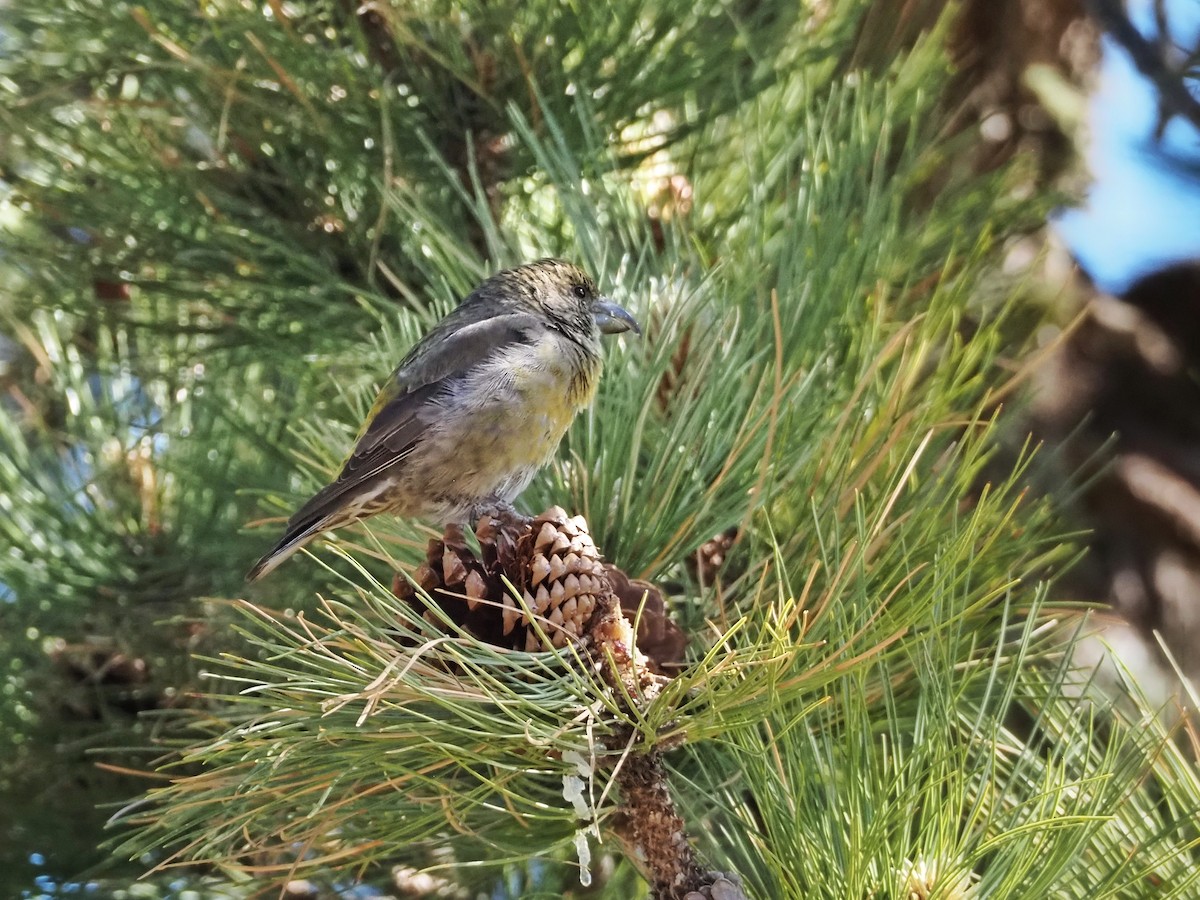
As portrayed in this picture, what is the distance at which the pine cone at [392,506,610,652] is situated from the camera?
1305 mm

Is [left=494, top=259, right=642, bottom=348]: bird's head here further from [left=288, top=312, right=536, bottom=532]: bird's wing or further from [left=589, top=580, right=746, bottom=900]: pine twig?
[left=589, top=580, right=746, bottom=900]: pine twig

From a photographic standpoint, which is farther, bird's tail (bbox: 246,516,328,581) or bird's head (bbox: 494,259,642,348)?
bird's head (bbox: 494,259,642,348)

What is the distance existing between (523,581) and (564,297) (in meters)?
0.94

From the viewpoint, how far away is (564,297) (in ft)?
7.20

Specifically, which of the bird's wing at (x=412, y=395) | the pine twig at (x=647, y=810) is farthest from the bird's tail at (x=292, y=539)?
the pine twig at (x=647, y=810)

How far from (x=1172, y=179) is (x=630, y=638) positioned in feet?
4.24

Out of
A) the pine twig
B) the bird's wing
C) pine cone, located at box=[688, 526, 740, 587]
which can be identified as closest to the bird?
the bird's wing

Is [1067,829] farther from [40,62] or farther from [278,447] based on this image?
[40,62]

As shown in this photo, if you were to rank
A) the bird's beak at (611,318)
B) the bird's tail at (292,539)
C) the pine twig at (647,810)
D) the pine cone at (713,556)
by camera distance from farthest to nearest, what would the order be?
the bird's beak at (611,318), the bird's tail at (292,539), the pine cone at (713,556), the pine twig at (647,810)

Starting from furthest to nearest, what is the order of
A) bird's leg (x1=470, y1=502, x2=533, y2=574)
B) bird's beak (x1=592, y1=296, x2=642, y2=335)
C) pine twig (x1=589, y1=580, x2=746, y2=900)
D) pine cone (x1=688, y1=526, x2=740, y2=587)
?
bird's beak (x1=592, y1=296, x2=642, y2=335)
pine cone (x1=688, y1=526, x2=740, y2=587)
bird's leg (x1=470, y1=502, x2=533, y2=574)
pine twig (x1=589, y1=580, x2=746, y2=900)

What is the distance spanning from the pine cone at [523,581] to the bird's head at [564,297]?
0.68 meters

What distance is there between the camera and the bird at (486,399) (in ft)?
6.57

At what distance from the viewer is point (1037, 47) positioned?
2988 millimetres

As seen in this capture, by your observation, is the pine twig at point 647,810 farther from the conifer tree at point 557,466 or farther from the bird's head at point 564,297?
the bird's head at point 564,297
